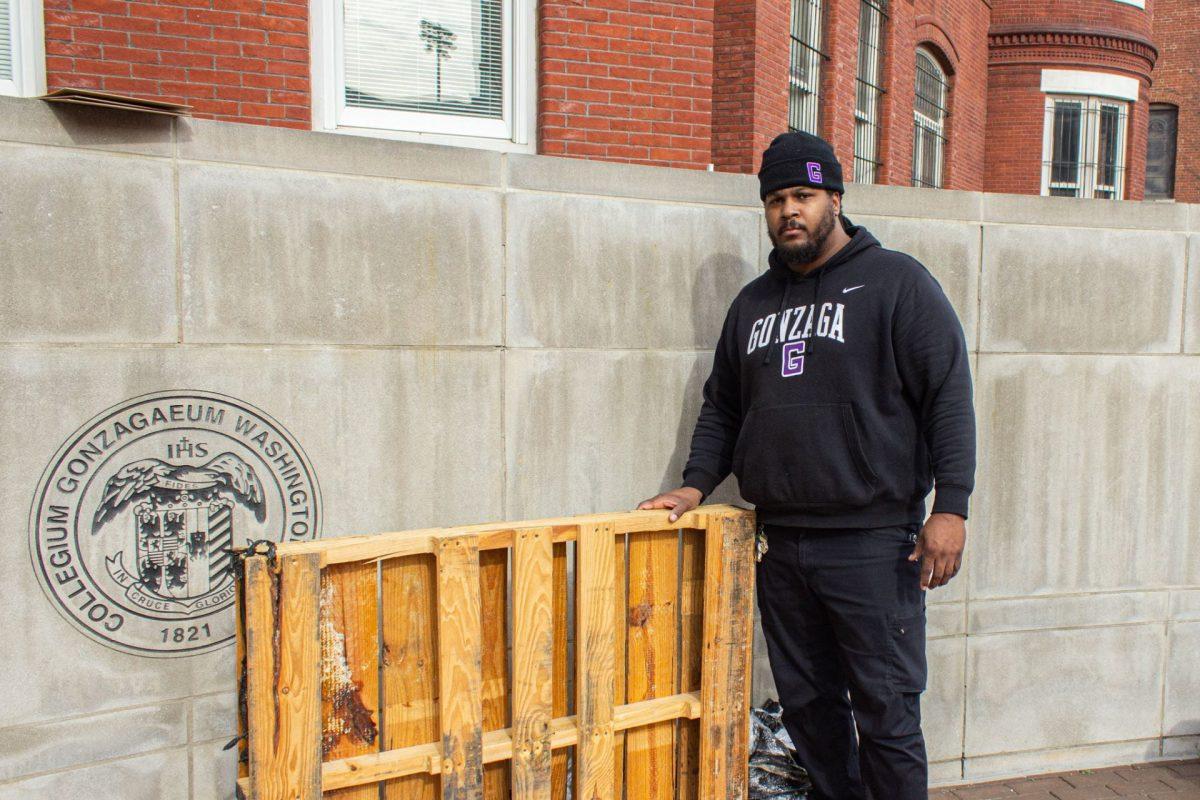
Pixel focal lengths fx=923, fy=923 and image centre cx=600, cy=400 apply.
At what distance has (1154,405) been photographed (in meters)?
4.13

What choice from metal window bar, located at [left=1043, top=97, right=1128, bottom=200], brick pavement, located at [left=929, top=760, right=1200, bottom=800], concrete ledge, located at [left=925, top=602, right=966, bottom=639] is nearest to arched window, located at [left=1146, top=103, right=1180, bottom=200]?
metal window bar, located at [left=1043, top=97, right=1128, bottom=200]

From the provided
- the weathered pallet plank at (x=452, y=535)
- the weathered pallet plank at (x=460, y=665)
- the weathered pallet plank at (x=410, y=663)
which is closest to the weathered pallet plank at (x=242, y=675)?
the weathered pallet plank at (x=452, y=535)

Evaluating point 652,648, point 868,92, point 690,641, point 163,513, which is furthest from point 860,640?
point 868,92

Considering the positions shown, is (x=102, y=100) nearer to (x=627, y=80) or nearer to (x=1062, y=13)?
(x=627, y=80)

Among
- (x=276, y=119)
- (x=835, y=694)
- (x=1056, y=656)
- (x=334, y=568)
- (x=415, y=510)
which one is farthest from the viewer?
(x=276, y=119)

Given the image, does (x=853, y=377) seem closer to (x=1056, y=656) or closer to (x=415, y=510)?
(x=415, y=510)

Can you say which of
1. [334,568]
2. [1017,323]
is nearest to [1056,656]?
[1017,323]

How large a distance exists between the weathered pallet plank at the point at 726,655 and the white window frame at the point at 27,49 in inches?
144

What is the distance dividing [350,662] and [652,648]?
3.13 feet

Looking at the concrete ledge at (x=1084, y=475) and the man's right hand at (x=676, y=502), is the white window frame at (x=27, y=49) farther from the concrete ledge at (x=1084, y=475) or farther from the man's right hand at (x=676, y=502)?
the concrete ledge at (x=1084, y=475)

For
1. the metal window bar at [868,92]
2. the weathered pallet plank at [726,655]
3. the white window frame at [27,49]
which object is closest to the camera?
the weathered pallet plank at [726,655]

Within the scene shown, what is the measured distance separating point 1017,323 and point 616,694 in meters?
2.42

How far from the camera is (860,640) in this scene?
2877 mm

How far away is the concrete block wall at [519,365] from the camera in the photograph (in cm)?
282
